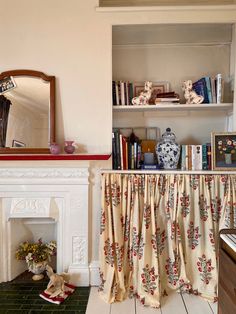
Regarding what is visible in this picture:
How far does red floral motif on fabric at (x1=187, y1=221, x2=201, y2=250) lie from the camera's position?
7.20ft

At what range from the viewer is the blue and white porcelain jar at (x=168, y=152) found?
2.25 m

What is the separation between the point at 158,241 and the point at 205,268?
44 cm

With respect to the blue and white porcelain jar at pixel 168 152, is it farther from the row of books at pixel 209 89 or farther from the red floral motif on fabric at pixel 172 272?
the red floral motif on fabric at pixel 172 272

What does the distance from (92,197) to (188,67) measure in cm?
155

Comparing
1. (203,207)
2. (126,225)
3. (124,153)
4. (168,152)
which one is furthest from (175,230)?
(124,153)

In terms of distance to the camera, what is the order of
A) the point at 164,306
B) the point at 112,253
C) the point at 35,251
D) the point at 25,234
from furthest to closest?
the point at 25,234
the point at 35,251
the point at 112,253
the point at 164,306

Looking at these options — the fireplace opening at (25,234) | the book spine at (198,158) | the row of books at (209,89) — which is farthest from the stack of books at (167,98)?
the fireplace opening at (25,234)

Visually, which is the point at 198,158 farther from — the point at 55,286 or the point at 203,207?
the point at 55,286

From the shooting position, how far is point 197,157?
2275 mm

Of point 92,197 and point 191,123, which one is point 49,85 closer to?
point 92,197

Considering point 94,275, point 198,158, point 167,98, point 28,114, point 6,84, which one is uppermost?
Answer: point 6,84

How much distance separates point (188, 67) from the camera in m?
2.53

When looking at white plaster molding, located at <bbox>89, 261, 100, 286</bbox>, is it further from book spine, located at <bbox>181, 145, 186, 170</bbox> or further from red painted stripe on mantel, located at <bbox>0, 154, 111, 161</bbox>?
book spine, located at <bbox>181, 145, 186, 170</bbox>

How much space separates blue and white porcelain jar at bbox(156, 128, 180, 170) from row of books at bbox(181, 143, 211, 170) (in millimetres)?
88
